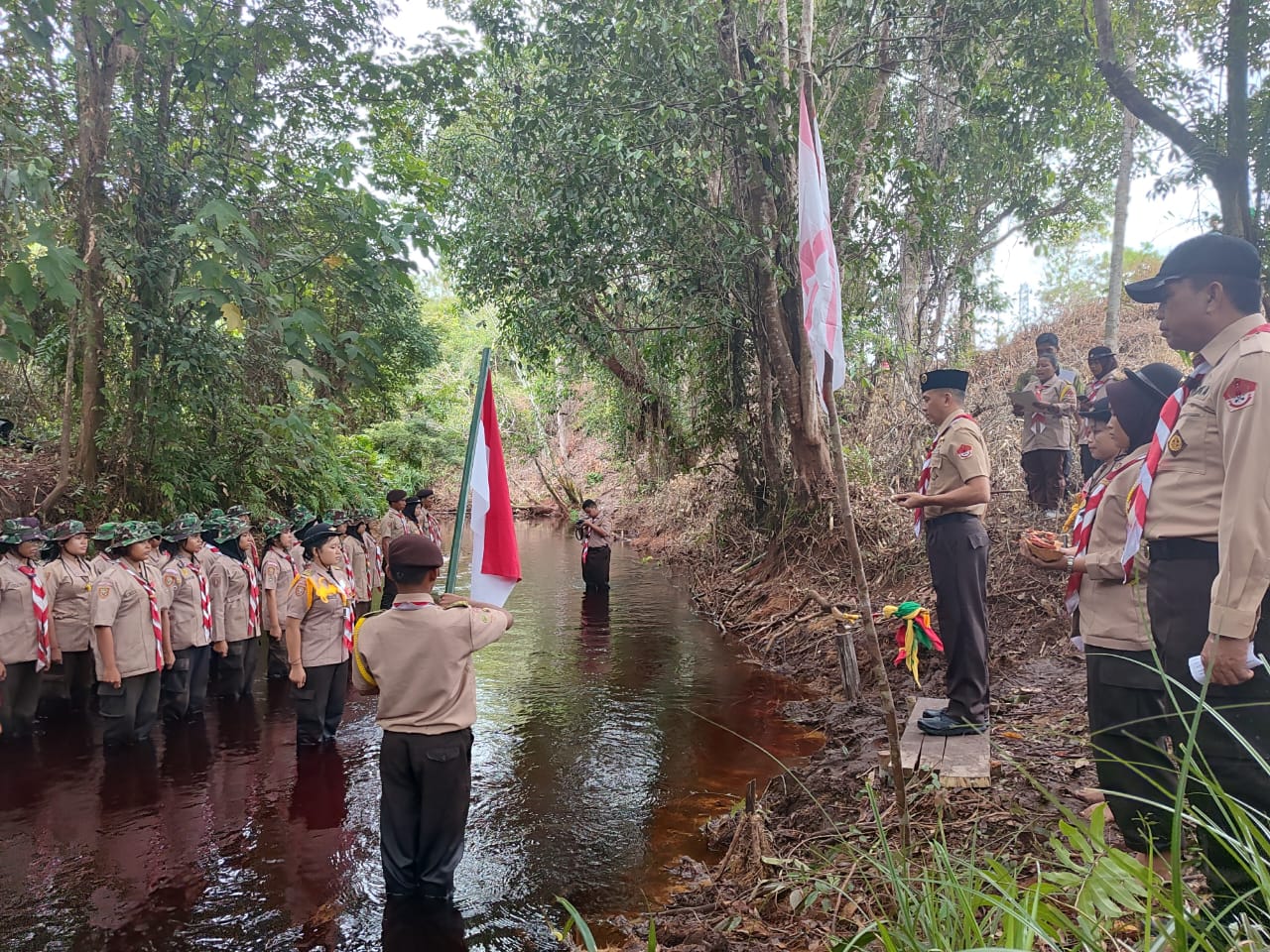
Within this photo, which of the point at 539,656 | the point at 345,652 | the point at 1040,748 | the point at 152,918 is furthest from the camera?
the point at 539,656

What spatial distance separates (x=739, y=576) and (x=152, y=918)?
9468 millimetres

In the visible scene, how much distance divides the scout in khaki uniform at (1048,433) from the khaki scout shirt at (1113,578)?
18.2 ft

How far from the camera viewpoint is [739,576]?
41.3 feet

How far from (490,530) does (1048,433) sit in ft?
21.7

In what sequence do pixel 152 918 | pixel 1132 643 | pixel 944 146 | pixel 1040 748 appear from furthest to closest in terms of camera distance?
pixel 944 146 < pixel 1040 748 < pixel 152 918 < pixel 1132 643

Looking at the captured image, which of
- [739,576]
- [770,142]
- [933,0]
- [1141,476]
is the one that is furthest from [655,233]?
[1141,476]

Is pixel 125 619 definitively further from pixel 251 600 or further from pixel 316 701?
pixel 316 701

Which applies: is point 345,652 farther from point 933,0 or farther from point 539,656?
point 933,0

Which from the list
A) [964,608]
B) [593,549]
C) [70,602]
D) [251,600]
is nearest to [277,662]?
[251,600]

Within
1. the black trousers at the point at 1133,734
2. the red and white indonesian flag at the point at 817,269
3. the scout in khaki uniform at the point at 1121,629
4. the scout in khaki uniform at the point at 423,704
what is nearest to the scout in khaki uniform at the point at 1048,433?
the scout in khaki uniform at the point at 1121,629

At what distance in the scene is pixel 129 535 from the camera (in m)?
7.09

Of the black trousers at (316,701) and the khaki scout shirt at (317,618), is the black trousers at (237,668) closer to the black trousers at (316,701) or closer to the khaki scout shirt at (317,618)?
the black trousers at (316,701)

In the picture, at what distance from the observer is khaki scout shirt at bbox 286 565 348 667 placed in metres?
6.49

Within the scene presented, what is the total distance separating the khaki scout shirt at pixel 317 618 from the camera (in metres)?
6.49
